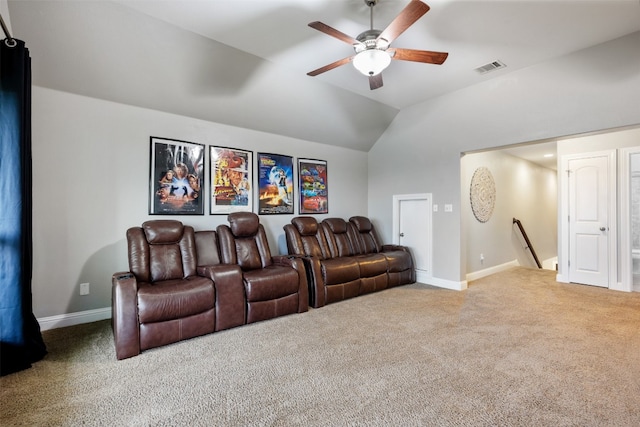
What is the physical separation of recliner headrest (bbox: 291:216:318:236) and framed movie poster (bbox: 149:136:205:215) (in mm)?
1404

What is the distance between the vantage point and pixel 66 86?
307cm

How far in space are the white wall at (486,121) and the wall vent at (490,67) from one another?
317 millimetres

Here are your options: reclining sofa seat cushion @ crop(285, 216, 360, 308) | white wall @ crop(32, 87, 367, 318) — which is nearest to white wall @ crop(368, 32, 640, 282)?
reclining sofa seat cushion @ crop(285, 216, 360, 308)

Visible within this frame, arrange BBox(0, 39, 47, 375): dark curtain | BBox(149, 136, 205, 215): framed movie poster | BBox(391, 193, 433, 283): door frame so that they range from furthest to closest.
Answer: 1. BBox(391, 193, 433, 283): door frame
2. BBox(149, 136, 205, 215): framed movie poster
3. BBox(0, 39, 47, 375): dark curtain

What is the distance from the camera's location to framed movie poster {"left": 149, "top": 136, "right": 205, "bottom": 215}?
3635 millimetres

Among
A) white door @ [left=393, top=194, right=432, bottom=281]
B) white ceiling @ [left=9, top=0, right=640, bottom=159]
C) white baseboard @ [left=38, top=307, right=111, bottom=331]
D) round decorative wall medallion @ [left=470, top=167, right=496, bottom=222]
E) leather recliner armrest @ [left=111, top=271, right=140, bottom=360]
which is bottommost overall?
white baseboard @ [left=38, top=307, right=111, bottom=331]

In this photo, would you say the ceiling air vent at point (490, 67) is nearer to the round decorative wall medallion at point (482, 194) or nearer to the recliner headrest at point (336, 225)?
the round decorative wall medallion at point (482, 194)

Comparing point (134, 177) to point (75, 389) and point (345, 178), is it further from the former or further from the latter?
point (345, 178)

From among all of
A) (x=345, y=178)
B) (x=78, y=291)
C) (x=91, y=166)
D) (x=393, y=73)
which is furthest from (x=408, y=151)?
(x=78, y=291)

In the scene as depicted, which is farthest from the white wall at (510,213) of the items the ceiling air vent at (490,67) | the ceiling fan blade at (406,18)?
the ceiling fan blade at (406,18)

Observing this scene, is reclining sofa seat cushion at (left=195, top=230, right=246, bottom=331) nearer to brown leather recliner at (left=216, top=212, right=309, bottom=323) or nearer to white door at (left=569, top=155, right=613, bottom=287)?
brown leather recliner at (left=216, top=212, right=309, bottom=323)

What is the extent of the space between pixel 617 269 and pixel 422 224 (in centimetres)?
297

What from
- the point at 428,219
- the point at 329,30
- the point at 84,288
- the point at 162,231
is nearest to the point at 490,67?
the point at 428,219

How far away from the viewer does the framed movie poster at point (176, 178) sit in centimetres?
363
